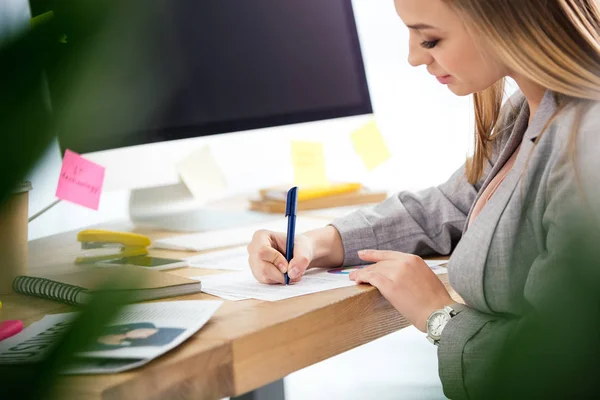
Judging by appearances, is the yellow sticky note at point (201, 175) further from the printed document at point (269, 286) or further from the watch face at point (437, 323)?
the watch face at point (437, 323)

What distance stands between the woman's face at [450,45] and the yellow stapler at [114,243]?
50cm

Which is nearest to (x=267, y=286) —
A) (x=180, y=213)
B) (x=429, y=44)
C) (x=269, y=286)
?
(x=269, y=286)

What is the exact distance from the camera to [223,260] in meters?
1.10

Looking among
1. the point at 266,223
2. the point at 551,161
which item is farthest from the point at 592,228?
the point at 266,223

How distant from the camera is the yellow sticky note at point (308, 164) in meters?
1.63

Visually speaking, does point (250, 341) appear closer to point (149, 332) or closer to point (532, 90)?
point (149, 332)

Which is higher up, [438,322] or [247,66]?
[247,66]

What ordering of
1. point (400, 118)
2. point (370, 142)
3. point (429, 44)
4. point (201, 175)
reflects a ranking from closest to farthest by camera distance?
1. point (429, 44)
2. point (201, 175)
3. point (370, 142)
4. point (400, 118)

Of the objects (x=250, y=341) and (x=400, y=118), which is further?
(x=400, y=118)

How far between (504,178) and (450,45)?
0.58 feet

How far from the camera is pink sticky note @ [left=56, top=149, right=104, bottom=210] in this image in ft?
3.75

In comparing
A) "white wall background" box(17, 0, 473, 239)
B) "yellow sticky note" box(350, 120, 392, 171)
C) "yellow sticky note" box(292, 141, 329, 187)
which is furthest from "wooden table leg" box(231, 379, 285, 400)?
"white wall background" box(17, 0, 473, 239)

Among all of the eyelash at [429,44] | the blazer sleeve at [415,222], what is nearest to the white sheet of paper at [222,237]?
the blazer sleeve at [415,222]

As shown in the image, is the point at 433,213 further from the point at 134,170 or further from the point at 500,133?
the point at 134,170
